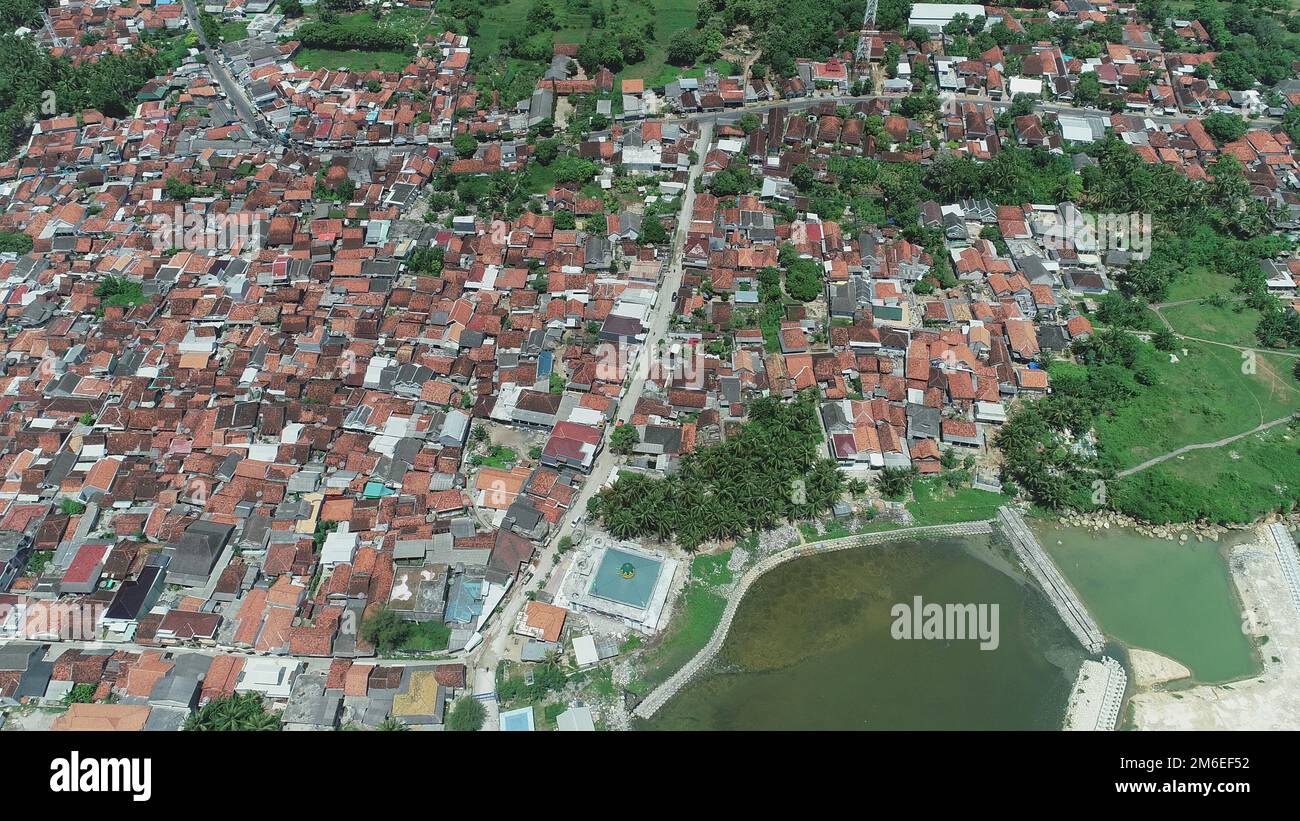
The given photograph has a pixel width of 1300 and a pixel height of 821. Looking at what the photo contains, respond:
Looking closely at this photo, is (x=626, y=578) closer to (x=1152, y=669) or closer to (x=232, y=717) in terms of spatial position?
(x=232, y=717)

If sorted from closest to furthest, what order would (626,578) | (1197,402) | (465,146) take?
1. (626,578)
2. (1197,402)
3. (465,146)

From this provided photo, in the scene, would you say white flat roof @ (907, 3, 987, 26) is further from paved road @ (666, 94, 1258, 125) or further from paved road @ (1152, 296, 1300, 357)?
paved road @ (1152, 296, 1300, 357)

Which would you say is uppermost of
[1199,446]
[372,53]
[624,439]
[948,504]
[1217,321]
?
[372,53]

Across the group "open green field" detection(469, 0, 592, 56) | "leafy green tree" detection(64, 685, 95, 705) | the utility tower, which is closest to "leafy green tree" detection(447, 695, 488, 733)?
"leafy green tree" detection(64, 685, 95, 705)

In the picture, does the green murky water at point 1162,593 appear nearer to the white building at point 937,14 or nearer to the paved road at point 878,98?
the paved road at point 878,98

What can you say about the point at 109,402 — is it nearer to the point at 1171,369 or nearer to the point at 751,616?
the point at 751,616

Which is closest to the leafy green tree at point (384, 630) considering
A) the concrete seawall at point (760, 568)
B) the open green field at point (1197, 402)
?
the concrete seawall at point (760, 568)

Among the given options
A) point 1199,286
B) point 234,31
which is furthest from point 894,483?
point 234,31
